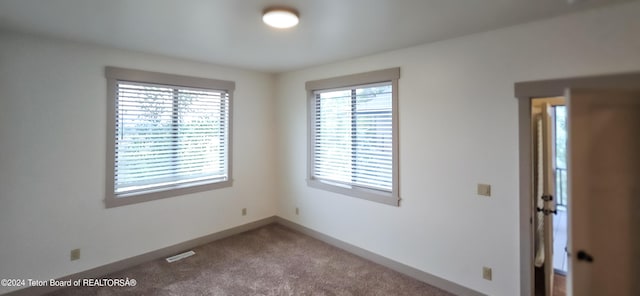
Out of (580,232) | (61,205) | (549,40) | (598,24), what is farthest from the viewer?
(61,205)

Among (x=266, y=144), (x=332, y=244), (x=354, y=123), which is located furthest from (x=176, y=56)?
(x=332, y=244)

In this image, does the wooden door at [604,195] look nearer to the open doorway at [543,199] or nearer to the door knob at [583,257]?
the door knob at [583,257]

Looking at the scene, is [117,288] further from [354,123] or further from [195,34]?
[354,123]

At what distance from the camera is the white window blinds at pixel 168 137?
132 inches

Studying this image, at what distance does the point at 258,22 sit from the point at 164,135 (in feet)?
6.81

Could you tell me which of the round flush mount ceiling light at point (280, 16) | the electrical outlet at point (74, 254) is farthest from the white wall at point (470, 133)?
the electrical outlet at point (74, 254)

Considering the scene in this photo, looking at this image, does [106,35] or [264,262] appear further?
[264,262]

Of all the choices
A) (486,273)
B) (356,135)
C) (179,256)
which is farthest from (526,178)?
(179,256)

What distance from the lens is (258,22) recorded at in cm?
244

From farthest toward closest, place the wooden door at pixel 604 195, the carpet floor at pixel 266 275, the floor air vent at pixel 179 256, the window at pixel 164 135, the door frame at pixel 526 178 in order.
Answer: the floor air vent at pixel 179 256, the window at pixel 164 135, the carpet floor at pixel 266 275, the door frame at pixel 526 178, the wooden door at pixel 604 195

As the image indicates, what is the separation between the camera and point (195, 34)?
2748 millimetres

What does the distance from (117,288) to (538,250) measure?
14.1 ft

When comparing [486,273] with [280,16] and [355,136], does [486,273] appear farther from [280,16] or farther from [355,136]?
[280,16]

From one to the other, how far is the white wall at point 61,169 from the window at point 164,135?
0.12m
